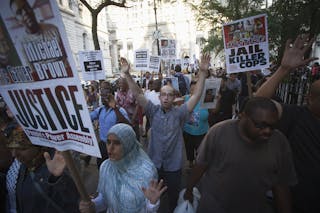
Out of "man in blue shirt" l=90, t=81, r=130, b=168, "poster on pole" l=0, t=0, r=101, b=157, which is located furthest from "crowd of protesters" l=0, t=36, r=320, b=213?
"man in blue shirt" l=90, t=81, r=130, b=168

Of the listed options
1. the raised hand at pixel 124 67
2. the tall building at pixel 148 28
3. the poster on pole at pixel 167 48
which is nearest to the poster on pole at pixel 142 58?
the poster on pole at pixel 167 48

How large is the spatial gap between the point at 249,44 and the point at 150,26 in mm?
52713

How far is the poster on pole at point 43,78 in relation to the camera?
1156 millimetres

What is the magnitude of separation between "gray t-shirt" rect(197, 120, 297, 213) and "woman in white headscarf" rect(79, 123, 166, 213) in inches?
20.3

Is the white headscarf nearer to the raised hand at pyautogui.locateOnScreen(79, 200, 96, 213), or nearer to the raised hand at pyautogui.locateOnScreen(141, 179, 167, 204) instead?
the raised hand at pyautogui.locateOnScreen(141, 179, 167, 204)

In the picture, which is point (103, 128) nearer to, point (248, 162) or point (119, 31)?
point (248, 162)

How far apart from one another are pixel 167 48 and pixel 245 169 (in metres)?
7.71

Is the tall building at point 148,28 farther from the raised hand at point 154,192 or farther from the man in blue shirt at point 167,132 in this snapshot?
the raised hand at point 154,192

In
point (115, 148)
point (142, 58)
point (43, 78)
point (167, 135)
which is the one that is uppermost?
point (43, 78)

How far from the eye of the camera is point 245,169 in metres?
1.83

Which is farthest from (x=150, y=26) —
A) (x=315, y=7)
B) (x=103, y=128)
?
(x=103, y=128)

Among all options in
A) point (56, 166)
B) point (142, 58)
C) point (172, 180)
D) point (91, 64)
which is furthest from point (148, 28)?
point (56, 166)

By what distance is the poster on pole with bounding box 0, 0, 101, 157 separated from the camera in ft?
3.79

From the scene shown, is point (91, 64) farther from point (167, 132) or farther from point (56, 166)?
point (56, 166)
